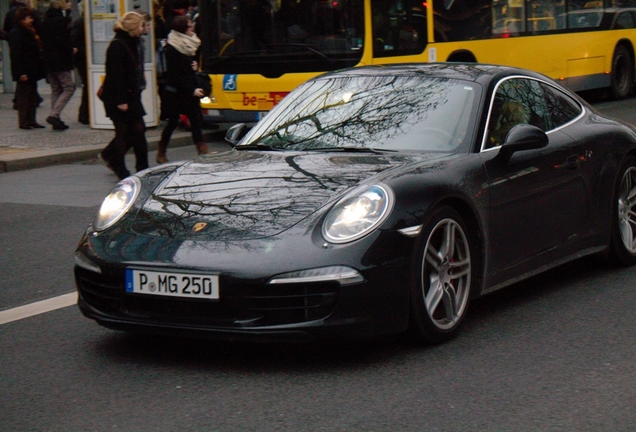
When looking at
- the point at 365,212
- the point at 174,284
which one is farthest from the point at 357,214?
the point at 174,284

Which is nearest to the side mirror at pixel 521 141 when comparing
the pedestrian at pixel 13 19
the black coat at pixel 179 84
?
the black coat at pixel 179 84

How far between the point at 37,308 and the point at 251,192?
1.72 metres

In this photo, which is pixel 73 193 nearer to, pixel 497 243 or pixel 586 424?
pixel 497 243

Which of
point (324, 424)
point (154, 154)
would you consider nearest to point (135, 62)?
point (154, 154)

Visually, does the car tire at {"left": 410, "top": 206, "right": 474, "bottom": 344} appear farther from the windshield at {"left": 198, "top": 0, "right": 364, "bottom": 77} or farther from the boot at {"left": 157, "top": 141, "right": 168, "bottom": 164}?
the windshield at {"left": 198, "top": 0, "right": 364, "bottom": 77}

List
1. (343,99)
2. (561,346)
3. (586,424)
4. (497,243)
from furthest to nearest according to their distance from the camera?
(343,99) < (497,243) < (561,346) < (586,424)

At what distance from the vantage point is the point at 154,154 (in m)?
15.6

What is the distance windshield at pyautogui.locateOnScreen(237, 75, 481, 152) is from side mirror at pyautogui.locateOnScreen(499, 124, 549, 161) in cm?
21

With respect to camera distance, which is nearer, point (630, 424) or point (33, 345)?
point (630, 424)

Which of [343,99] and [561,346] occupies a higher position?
[343,99]

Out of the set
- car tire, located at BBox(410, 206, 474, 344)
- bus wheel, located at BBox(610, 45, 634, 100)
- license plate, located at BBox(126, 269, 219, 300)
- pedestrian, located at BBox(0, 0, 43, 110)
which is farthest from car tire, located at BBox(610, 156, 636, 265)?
bus wheel, located at BBox(610, 45, 634, 100)

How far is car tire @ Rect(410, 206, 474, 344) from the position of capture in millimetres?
5211

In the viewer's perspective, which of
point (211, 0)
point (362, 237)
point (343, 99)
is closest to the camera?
point (362, 237)

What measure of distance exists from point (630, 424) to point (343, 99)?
9.33 feet
